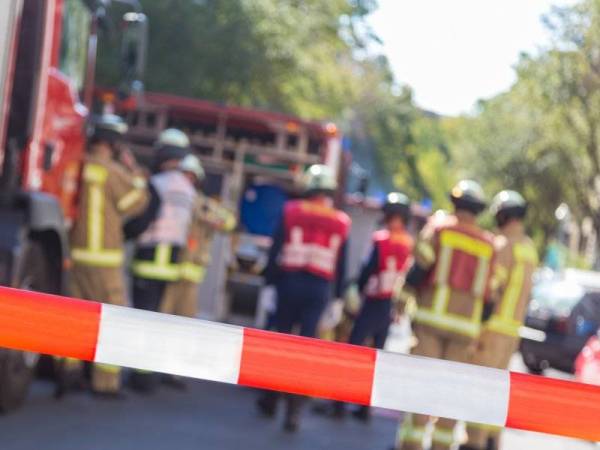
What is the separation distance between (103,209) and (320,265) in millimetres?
1555

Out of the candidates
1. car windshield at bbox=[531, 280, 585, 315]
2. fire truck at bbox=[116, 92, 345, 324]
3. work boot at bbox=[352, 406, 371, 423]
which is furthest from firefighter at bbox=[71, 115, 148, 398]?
car windshield at bbox=[531, 280, 585, 315]

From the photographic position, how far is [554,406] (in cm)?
309

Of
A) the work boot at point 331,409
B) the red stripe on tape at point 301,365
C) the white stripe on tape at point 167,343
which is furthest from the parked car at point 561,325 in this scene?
the white stripe on tape at point 167,343

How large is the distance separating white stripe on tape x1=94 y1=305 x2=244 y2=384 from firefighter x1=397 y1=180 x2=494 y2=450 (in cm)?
430

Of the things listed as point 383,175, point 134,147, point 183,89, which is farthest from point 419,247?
point 383,175

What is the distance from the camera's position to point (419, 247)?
24.2ft

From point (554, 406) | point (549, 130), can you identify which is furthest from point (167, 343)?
point (549, 130)

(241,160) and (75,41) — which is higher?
(75,41)

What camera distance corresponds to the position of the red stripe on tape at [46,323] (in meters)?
3.02

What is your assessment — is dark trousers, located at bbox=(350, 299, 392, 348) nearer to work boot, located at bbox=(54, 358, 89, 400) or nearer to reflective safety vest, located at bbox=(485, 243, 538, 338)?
reflective safety vest, located at bbox=(485, 243, 538, 338)

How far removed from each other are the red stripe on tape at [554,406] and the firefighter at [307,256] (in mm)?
5524

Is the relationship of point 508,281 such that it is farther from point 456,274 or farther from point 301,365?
point 301,365

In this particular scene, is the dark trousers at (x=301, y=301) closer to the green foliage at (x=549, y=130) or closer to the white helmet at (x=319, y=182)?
the white helmet at (x=319, y=182)

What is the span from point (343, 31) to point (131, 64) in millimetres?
25608
